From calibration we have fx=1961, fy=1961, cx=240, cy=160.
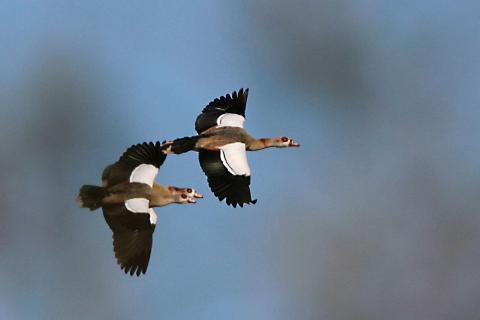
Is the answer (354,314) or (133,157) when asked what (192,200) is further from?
(354,314)

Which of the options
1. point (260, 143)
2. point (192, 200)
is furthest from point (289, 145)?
point (192, 200)

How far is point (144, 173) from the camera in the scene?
95.2 ft

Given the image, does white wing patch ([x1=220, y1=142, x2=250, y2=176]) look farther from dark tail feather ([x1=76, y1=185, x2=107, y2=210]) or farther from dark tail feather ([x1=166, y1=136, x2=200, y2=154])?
dark tail feather ([x1=76, y1=185, x2=107, y2=210])

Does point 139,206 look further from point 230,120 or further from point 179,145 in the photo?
point 230,120

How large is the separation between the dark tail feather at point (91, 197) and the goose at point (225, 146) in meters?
1.76

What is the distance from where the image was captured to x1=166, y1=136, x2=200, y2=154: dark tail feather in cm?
3045

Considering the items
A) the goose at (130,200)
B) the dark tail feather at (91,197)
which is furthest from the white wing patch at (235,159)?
the dark tail feather at (91,197)

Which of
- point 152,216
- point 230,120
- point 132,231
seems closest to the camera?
point 132,231

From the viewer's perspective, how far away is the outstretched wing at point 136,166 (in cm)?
2889

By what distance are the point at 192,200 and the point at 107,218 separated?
5.66 feet

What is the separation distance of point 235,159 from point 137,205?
2.31 m

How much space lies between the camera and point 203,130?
31375 mm

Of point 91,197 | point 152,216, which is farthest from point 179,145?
point 91,197

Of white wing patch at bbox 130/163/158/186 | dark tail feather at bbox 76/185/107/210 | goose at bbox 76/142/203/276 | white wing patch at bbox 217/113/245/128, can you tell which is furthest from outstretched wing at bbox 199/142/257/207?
dark tail feather at bbox 76/185/107/210
